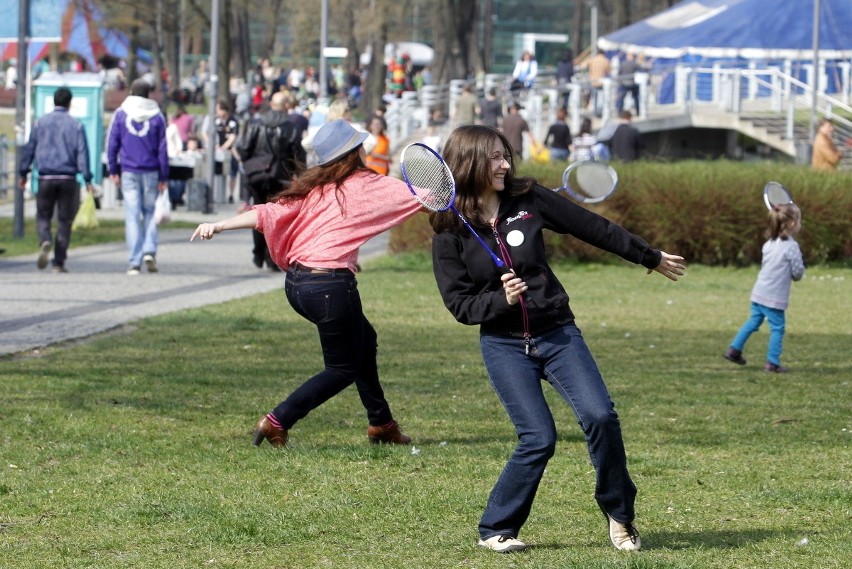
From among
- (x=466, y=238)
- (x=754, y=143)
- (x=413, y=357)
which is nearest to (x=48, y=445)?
(x=466, y=238)

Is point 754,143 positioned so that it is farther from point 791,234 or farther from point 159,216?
point 791,234

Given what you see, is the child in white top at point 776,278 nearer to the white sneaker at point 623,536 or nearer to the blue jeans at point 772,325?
the blue jeans at point 772,325

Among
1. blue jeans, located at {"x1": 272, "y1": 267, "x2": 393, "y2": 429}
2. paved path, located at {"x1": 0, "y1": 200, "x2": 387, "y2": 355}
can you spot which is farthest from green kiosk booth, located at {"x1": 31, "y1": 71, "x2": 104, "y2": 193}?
blue jeans, located at {"x1": 272, "y1": 267, "x2": 393, "y2": 429}

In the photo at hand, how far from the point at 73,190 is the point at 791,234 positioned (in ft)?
25.7

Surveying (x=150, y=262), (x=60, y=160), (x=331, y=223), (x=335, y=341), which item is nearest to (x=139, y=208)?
(x=150, y=262)

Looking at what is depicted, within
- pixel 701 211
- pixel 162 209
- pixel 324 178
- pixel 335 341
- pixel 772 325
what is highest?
pixel 324 178

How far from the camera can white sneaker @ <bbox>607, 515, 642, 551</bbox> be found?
563cm

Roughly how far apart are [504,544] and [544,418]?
50 centimetres

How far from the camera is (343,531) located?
19.6ft

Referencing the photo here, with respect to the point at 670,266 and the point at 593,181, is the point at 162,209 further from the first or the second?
the point at 670,266

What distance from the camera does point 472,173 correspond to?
5539 millimetres

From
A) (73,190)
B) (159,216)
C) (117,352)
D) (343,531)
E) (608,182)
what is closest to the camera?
(343,531)

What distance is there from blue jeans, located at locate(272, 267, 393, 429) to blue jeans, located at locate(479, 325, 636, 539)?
1.60m

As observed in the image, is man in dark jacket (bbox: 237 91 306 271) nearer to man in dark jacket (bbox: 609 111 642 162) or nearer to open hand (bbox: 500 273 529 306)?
man in dark jacket (bbox: 609 111 642 162)
